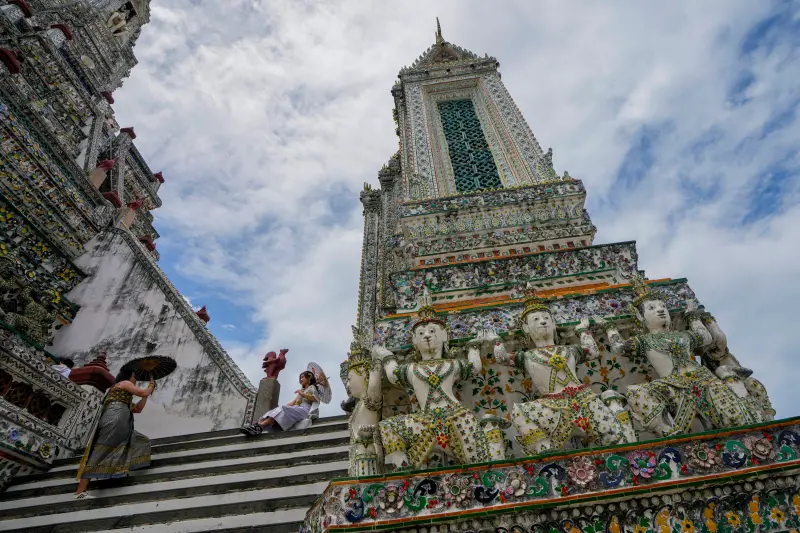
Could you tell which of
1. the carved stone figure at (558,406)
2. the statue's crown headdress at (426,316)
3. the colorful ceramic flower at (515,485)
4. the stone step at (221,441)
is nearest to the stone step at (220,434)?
the stone step at (221,441)

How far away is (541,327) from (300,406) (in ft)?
13.1

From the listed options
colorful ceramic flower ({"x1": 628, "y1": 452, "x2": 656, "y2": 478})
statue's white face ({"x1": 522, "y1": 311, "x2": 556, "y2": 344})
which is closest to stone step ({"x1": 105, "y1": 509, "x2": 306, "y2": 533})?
statue's white face ({"x1": 522, "y1": 311, "x2": 556, "y2": 344})

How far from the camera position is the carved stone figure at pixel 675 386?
11.3 ft

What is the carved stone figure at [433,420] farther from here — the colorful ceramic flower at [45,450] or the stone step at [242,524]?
the colorful ceramic flower at [45,450]

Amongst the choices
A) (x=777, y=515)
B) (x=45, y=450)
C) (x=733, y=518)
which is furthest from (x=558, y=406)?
(x=45, y=450)

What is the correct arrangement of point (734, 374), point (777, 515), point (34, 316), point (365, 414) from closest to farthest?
point (777, 515), point (734, 374), point (365, 414), point (34, 316)

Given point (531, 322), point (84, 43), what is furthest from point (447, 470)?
point (84, 43)

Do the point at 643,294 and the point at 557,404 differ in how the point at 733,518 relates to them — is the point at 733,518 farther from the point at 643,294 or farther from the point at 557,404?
the point at 643,294

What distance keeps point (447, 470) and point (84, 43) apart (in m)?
21.9

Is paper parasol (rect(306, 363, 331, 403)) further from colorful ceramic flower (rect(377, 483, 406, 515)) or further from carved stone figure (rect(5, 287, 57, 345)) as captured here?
carved stone figure (rect(5, 287, 57, 345))

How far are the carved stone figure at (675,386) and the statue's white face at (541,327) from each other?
52 cm

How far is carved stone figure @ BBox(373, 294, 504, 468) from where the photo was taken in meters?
3.51

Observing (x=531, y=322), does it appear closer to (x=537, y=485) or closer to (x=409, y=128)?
(x=537, y=485)

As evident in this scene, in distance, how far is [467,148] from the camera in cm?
1115
